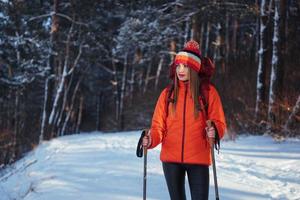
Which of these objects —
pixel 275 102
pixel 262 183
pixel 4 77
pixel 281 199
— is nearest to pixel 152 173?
pixel 262 183

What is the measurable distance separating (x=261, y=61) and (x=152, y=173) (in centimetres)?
906

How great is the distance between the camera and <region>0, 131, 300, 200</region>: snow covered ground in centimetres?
782

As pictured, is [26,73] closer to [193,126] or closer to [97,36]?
[97,36]

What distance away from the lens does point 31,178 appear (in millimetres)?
10883

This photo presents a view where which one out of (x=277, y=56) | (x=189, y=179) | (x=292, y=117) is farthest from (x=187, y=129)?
(x=277, y=56)

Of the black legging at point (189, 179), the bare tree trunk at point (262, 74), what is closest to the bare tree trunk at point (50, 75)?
the bare tree trunk at point (262, 74)

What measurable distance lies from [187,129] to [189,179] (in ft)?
1.62

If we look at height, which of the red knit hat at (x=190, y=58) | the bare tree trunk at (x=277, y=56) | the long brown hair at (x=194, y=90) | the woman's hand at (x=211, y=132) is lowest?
the woman's hand at (x=211, y=132)

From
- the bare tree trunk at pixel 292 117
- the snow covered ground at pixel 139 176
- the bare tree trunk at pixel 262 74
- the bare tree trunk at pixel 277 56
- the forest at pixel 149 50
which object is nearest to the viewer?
the snow covered ground at pixel 139 176

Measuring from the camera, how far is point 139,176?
30.8 ft

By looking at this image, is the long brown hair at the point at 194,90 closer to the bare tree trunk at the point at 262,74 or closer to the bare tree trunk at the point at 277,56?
the bare tree trunk at the point at 277,56

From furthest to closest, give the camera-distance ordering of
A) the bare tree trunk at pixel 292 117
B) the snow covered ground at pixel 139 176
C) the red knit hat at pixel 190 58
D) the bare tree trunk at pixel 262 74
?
the bare tree trunk at pixel 262 74 < the bare tree trunk at pixel 292 117 < the snow covered ground at pixel 139 176 < the red knit hat at pixel 190 58

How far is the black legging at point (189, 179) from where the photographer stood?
4.84 m

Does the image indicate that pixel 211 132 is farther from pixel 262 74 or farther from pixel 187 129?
pixel 262 74
